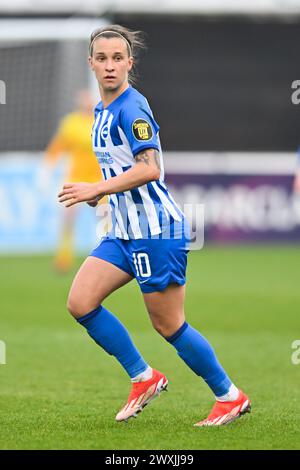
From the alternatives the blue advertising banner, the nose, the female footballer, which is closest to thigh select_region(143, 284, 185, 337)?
the female footballer

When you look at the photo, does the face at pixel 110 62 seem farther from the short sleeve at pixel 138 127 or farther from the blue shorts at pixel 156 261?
the blue shorts at pixel 156 261

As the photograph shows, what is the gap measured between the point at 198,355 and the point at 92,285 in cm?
73

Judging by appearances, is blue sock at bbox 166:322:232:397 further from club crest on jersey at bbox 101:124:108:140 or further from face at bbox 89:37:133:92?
face at bbox 89:37:133:92

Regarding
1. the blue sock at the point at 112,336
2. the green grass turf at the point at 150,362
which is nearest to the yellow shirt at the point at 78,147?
the green grass turf at the point at 150,362

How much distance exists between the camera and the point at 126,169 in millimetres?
6078

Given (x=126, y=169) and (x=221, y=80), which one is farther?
(x=221, y=80)

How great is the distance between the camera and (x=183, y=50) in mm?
20094

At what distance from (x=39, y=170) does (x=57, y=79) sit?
193 cm

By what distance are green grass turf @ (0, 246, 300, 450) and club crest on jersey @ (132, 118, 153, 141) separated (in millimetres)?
1628

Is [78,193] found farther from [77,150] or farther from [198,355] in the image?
[77,150]

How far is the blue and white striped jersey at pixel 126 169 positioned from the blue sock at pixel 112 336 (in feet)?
1.60

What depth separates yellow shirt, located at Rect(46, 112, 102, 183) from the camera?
645 inches

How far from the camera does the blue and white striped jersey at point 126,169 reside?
6000 mm

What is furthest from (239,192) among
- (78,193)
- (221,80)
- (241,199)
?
(78,193)
